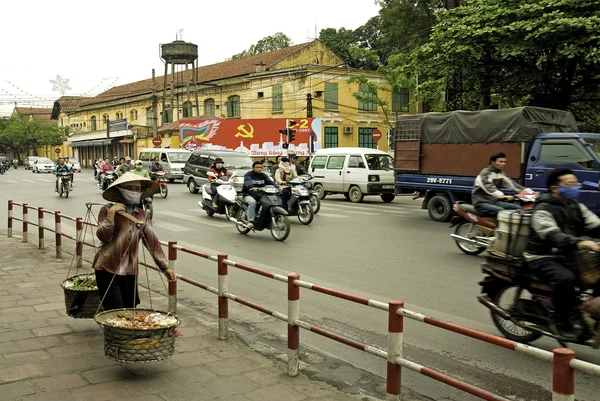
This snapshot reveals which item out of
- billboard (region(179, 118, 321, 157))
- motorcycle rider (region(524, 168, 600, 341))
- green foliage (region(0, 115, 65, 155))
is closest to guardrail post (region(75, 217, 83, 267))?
motorcycle rider (region(524, 168, 600, 341))

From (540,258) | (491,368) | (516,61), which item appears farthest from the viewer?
(516,61)

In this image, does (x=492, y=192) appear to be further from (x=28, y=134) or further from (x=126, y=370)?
(x=28, y=134)

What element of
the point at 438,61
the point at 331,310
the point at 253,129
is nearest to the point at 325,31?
the point at 253,129

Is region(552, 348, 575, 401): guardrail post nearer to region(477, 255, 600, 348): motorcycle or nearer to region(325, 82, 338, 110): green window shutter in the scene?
region(477, 255, 600, 348): motorcycle

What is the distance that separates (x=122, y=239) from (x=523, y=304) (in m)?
3.44

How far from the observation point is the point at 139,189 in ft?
16.0

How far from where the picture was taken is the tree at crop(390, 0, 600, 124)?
17.1 metres

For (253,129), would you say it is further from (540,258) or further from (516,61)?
(540,258)

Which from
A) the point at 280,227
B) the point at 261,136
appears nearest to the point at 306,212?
the point at 280,227

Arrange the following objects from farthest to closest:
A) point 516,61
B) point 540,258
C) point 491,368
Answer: point 516,61, point 540,258, point 491,368

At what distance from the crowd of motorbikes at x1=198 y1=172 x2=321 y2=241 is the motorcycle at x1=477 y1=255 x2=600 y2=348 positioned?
6573mm

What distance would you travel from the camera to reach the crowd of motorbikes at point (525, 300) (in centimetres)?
482

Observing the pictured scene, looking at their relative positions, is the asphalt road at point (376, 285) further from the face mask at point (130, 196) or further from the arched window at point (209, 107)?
the arched window at point (209, 107)

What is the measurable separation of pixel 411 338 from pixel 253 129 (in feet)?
106
